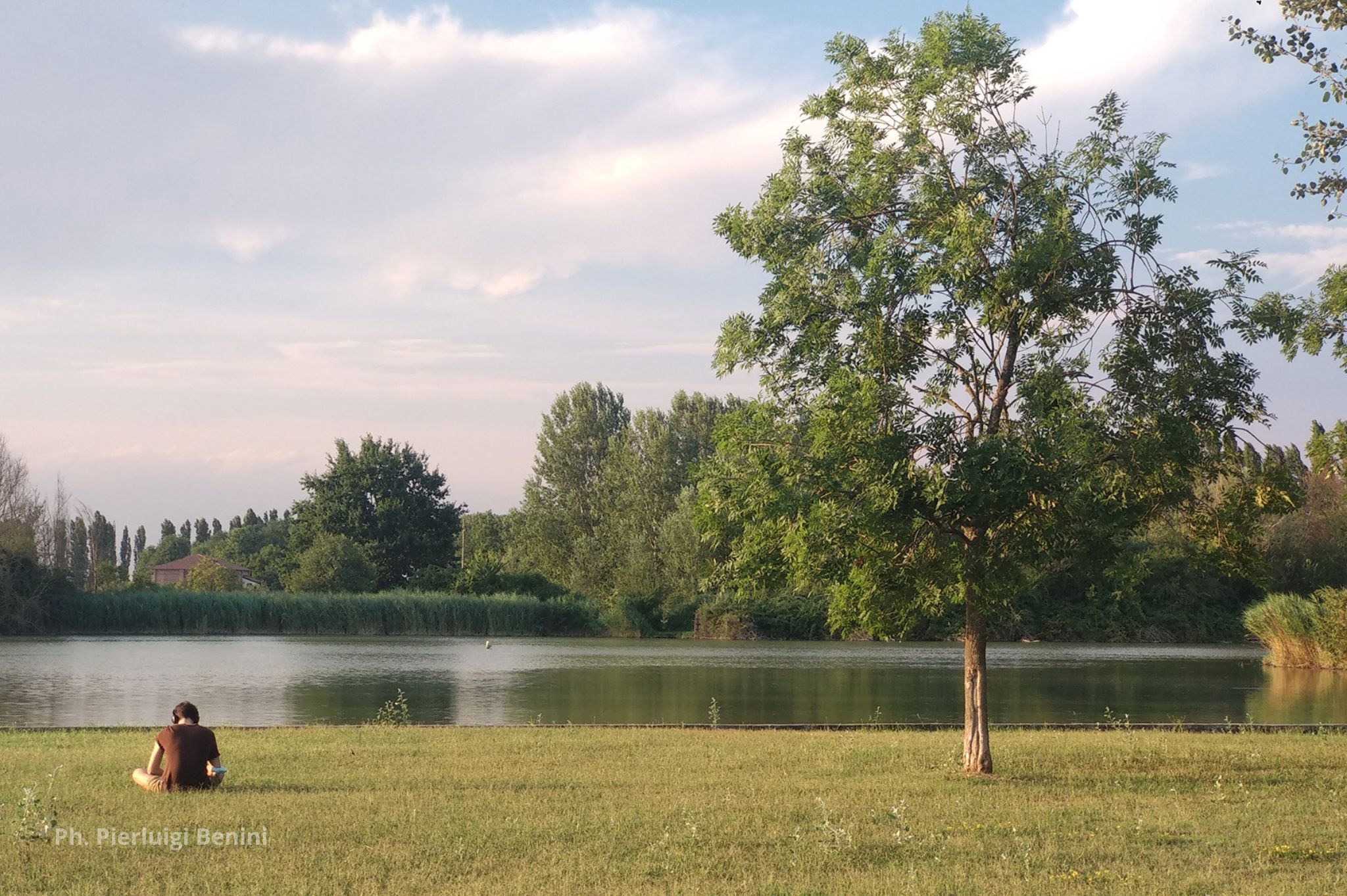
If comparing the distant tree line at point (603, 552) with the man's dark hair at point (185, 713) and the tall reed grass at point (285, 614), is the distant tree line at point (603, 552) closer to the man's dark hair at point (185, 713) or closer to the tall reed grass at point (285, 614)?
the tall reed grass at point (285, 614)

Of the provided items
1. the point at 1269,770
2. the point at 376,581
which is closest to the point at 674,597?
the point at 376,581

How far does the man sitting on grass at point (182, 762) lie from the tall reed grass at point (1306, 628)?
34.2 m

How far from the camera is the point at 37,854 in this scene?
27.2ft

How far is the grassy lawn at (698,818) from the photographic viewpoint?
792 cm

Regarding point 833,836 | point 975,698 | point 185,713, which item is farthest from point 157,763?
point 975,698

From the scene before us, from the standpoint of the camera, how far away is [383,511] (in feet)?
275

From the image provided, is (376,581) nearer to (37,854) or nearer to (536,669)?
(536,669)

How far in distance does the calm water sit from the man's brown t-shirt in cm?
973

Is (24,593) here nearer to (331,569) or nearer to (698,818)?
(331,569)

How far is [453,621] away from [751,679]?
32.4 meters

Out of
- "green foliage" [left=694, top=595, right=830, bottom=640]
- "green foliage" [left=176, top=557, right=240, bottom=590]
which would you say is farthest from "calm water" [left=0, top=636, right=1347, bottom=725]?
"green foliage" [left=176, top=557, right=240, bottom=590]

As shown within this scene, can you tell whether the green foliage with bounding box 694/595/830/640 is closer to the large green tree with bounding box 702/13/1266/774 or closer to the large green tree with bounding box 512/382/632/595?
the large green tree with bounding box 512/382/632/595

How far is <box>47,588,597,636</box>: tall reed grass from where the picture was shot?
57.0 m

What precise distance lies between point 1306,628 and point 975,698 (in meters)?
28.3
